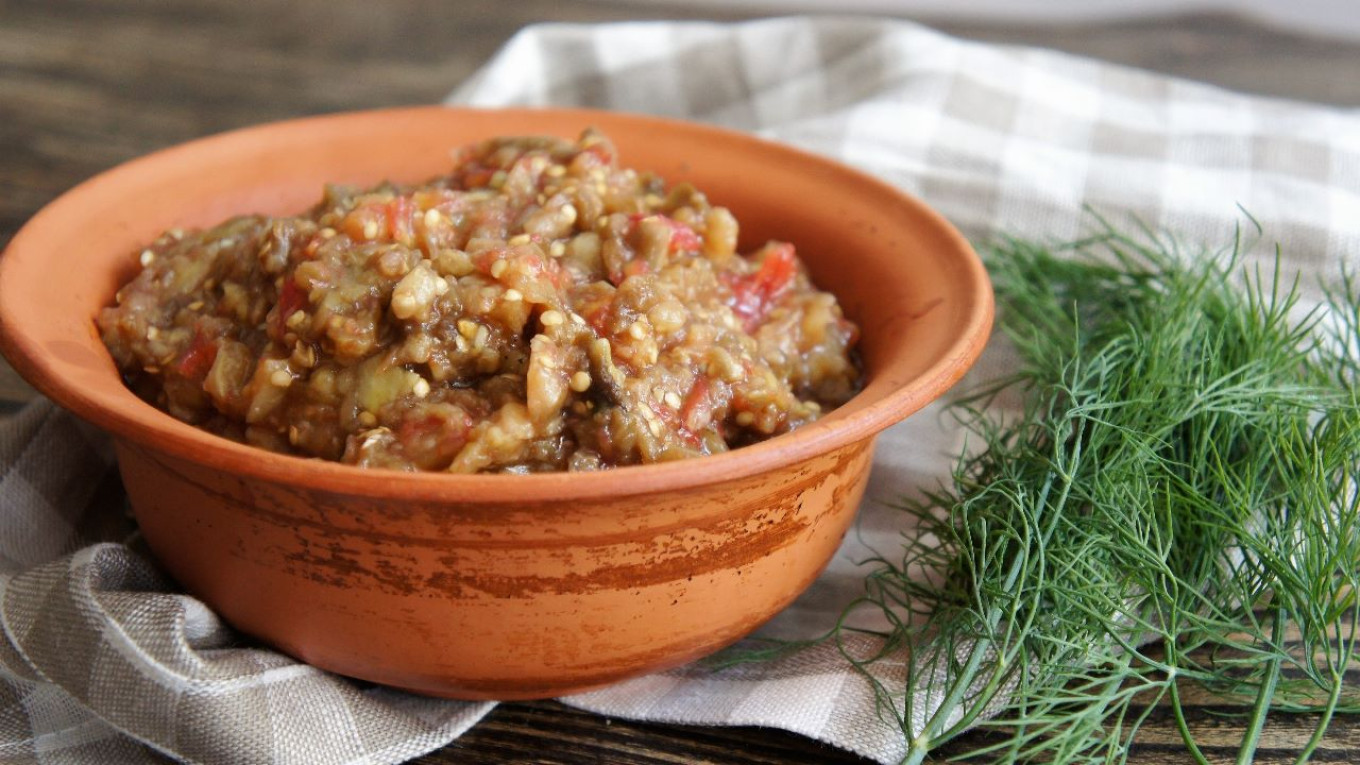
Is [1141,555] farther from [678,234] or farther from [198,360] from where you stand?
[198,360]

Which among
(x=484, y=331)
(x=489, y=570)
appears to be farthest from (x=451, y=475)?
(x=484, y=331)

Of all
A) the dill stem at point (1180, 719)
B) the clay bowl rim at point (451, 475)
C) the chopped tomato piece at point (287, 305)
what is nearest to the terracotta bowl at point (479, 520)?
the clay bowl rim at point (451, 475)

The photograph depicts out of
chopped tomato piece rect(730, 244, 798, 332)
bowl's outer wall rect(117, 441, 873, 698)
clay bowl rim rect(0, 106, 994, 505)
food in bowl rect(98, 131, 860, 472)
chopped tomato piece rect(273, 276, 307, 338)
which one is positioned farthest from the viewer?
chopped tomato piece rect(730, 244, 798, 332)

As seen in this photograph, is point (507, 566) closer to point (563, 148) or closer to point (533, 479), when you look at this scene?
point (533, 479)

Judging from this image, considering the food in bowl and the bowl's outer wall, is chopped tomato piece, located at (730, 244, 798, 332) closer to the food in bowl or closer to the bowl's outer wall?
the food in bowl

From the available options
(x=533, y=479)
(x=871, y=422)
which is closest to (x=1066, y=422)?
(x=871, y=422)

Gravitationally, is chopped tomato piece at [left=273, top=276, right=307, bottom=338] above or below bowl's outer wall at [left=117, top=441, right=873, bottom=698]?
above

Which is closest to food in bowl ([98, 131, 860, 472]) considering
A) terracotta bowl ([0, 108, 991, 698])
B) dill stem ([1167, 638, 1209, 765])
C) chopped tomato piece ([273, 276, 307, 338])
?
chopped tomato piece ([273, 276, 307, 338])
